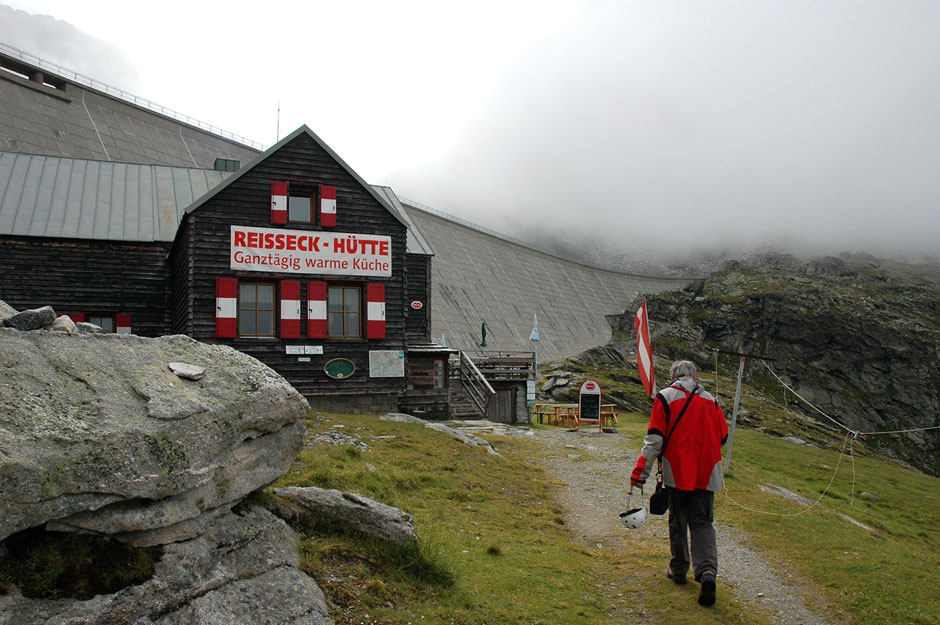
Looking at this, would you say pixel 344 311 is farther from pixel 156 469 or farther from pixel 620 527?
pixel 156 469

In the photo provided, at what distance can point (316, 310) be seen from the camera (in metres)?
21.1

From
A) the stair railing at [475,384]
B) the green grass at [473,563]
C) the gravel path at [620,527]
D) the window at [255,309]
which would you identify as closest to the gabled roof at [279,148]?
the window at [255,309]

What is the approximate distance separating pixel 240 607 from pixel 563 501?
858 cm

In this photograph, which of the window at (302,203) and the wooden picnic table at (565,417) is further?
the wooden picnic table at (565,417)

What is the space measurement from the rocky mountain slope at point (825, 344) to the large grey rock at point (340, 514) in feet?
185

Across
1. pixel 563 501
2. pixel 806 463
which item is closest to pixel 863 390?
pixel 806 463

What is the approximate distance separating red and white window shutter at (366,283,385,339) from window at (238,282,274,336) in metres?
2.93

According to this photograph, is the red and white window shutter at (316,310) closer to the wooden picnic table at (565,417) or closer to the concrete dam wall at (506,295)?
the wooden picnic table at (565,417)

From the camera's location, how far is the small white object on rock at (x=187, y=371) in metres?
5.91

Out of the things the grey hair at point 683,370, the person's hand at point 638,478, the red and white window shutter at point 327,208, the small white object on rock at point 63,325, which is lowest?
the person's hand at point 638,478

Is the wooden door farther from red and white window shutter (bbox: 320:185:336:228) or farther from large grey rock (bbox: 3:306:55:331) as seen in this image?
large grey rock (bbox: 3:306:55:331)

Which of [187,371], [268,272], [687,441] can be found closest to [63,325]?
[187,371]

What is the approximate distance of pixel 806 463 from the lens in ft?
86.0

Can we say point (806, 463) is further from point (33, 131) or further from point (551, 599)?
point (33, 131)
